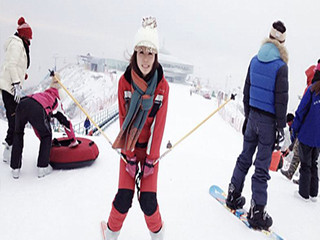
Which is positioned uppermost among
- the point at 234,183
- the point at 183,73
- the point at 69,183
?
the point at 234,183

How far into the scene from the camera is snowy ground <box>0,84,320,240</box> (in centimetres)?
230

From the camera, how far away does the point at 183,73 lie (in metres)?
67.6

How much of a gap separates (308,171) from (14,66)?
13.9 ft

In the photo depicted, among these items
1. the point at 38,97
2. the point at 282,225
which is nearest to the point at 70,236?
the point at 38,97

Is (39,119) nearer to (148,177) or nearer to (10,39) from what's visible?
(10,39)

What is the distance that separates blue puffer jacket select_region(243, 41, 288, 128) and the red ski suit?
1.12 meters

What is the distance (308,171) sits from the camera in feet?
10.2

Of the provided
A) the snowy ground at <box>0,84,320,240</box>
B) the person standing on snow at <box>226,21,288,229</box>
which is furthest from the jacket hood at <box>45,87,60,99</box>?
the person standing on snow at <box>226,21,288,229</box>

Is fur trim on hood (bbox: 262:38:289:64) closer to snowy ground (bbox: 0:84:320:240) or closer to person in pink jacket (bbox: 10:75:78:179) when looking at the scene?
snowy ground (bbox: 0:84:320:240)

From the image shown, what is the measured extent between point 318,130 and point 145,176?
2330 mm

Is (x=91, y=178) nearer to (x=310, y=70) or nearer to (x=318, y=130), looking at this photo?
(x=318, y=130)

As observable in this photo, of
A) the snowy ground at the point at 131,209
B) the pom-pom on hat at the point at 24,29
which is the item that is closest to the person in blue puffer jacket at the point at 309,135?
the snowy ground at the point at 131,209

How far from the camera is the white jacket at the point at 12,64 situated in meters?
3.08

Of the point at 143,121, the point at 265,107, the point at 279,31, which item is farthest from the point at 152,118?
the point at 279,31
